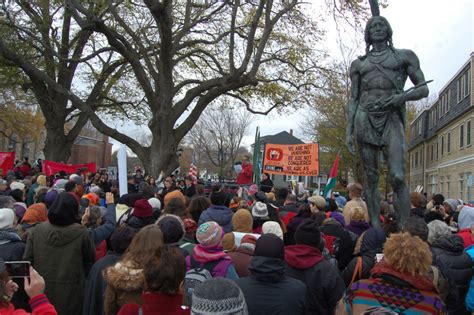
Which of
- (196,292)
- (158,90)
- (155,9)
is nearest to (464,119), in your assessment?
(158,90)

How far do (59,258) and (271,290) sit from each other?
2432 millimetres

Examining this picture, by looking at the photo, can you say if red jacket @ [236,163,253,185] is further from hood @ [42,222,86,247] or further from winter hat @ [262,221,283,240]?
hood @ [42,222,86,247]

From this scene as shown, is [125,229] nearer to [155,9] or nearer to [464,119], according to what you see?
[155,9]

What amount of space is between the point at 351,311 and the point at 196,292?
125 centimetres

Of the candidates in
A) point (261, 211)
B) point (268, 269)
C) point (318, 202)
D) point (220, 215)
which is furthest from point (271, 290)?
point (318, 202)

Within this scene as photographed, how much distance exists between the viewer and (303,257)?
3838 mm

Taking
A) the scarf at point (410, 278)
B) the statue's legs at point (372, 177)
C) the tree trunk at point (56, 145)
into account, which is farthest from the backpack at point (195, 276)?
the tree trunk at point (56, 145)

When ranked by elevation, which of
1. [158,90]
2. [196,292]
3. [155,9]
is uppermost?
[155,9]

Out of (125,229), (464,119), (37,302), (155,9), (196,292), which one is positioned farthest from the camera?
(464,119)

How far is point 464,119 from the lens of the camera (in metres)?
32.6

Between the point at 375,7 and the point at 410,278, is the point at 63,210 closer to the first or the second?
the point at 410,278

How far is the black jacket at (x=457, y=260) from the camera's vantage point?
4316 millimetres

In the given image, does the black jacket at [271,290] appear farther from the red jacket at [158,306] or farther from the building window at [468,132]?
the building window at [468,132]

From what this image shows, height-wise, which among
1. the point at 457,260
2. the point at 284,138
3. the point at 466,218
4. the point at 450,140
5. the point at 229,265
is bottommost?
the point at 229,265
